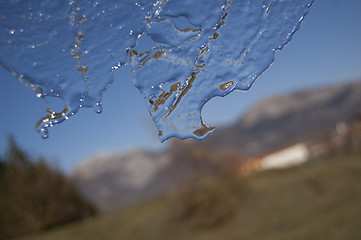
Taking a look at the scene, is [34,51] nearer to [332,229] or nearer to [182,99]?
[182,99]

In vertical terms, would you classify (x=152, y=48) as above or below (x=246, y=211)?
below

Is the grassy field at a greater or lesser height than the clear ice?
greater

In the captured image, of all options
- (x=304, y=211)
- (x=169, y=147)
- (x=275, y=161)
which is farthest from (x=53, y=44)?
(x=275, y=161)

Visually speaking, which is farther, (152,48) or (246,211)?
(246,211)

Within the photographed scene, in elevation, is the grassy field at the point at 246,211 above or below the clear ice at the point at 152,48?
above

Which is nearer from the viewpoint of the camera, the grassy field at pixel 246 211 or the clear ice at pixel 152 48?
the clear ice at pixel 152 48

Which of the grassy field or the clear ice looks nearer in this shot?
the clear ice
